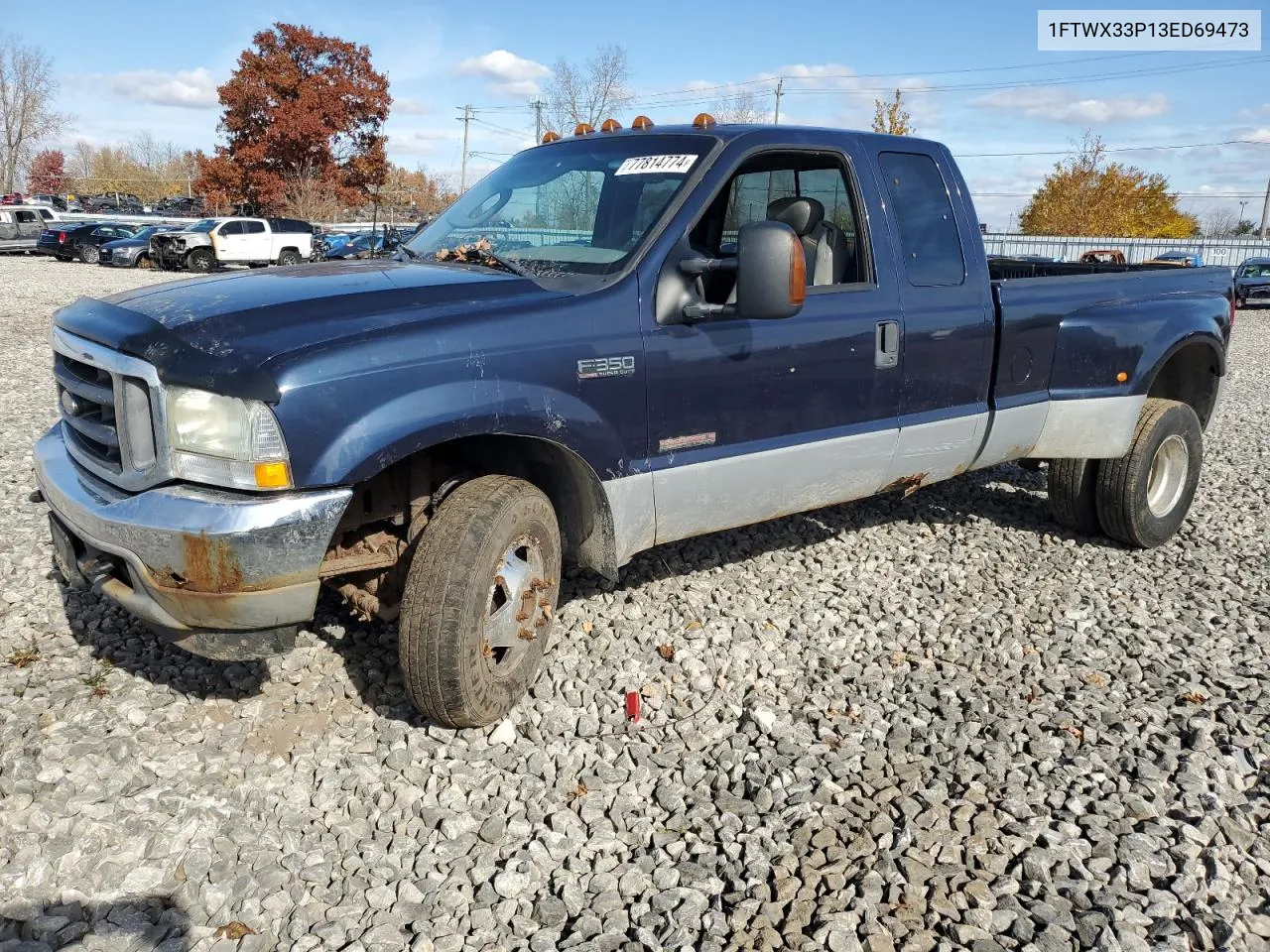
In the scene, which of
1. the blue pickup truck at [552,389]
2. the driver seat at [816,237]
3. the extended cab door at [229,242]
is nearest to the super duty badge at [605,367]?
the blue pickup truck at [552,389]

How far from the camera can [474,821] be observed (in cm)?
308

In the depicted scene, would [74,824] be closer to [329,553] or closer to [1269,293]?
[329,553]

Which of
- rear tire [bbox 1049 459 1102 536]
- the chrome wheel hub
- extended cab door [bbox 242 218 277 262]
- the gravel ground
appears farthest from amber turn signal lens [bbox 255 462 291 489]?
extended cab door [bbox 242 218 277 262]

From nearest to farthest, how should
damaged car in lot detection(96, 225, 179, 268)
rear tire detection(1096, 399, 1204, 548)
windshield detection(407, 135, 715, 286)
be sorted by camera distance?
windshield detection(407, 135, 715, 286) → rear tire detection(1096, 399, 1204, 548) → damaged car in lot detection(96, 225, 179, 268)

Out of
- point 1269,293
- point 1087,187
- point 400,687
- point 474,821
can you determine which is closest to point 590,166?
point 400,687

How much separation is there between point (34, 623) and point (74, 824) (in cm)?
166

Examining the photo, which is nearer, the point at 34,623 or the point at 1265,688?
the point at 1265,688

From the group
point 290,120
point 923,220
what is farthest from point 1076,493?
point 290,120

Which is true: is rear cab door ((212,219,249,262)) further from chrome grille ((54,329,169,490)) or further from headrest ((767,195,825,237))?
headrest ((767,195,825,237))

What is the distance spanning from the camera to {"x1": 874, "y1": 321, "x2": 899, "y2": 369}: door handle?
4289 millimetres

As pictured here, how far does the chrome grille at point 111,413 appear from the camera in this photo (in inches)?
116

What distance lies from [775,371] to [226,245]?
89.3 ft

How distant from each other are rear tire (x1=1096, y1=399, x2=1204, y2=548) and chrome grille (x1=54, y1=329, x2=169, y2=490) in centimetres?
470

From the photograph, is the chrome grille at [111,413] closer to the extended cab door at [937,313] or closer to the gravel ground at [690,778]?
the gravel ground at [690,778]
